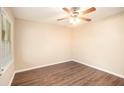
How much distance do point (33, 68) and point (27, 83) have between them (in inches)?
49.4

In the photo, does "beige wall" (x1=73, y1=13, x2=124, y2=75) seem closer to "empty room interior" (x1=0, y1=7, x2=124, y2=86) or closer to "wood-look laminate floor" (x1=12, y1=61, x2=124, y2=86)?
"empty room interior" (x1=0, y1=7, x2=124, y2=86)

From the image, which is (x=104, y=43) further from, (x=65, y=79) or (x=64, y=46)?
(x=64, y=46)

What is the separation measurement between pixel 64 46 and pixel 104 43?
80.3 inches

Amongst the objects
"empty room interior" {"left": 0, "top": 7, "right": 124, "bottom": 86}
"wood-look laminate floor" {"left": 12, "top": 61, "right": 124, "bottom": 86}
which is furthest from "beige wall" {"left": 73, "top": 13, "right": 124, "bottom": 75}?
"wood-look laminate floor" {"left": 12, "top": 61, "right": 124, "bottom": 86}

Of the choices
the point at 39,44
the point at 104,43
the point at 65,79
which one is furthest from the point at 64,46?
the point at 65,79

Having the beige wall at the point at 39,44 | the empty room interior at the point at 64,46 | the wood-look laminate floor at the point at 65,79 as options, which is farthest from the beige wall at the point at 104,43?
the beige wall at the point at 39,44

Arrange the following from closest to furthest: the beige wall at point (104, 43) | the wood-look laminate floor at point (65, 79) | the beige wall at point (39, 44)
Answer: the wood-look laminate floor at point (65, 79), the beige wall at point (104, 43), the beige wall at point (39, 44)

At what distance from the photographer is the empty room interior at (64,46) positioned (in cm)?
236

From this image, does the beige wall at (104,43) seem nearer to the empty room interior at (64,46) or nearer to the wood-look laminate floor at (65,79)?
the empty room interior at (64,46)

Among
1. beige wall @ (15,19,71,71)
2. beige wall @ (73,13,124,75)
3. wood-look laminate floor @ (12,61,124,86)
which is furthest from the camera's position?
beige wall @ (15,19,71,71)

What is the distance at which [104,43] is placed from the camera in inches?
124

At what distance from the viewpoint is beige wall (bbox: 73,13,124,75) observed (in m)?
2.67

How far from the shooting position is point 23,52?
130 inches
